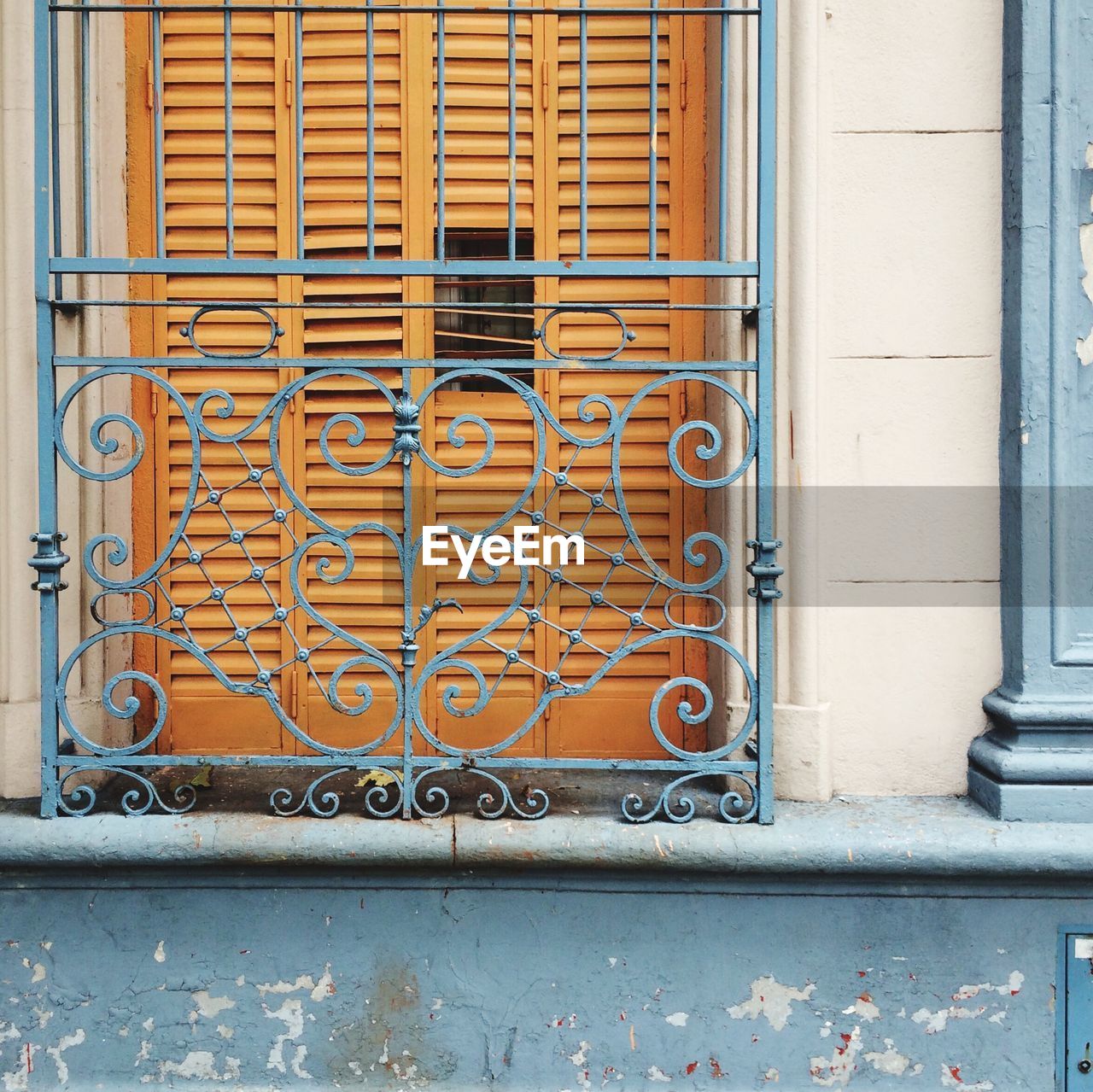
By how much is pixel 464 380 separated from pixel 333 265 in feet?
1.92

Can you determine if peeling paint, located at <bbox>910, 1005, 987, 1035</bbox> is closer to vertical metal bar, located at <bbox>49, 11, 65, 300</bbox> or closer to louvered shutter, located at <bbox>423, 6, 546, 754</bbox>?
louvered shutter, located at <bbox>423, 6, 546, 754</bbox>

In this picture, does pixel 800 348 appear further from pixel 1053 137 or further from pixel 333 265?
pixel 333 265

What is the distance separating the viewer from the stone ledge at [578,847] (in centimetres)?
224

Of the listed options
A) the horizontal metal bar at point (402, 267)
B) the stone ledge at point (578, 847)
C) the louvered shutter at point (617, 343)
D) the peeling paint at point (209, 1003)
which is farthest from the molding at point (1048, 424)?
the peeling paint at point (209, 1003)

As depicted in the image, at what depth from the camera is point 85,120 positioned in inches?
94.8

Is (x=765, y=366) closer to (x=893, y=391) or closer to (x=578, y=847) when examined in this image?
(x=893, y=391)

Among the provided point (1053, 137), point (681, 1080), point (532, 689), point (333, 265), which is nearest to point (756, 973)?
point (681, 1080)

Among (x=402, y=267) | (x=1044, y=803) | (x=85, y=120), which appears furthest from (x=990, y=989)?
(x=85, y=120)

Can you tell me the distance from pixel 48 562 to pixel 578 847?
1.42 meters

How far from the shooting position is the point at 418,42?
2.68 meters

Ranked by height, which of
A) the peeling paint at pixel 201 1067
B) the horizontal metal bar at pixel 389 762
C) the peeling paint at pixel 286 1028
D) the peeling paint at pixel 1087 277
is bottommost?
the peeling paint at pixel 201 1067

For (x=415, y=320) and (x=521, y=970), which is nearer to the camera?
(x=521, y=970)

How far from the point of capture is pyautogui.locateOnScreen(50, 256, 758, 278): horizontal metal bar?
2266 millimetres

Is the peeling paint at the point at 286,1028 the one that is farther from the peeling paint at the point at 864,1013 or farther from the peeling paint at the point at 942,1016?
the peeling paint at the point at 942,1016
